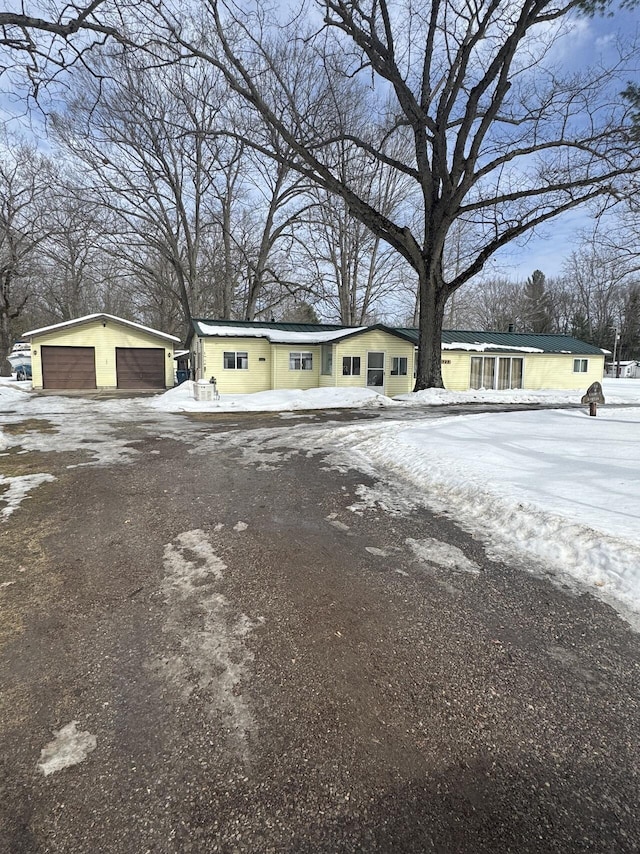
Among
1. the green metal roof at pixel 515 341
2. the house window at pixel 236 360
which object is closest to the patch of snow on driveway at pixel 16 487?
the house window at pixel 236 360

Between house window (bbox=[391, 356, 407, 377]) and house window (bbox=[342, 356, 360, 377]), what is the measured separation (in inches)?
74.0

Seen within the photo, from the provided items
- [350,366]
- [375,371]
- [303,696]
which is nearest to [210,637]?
[303,696]

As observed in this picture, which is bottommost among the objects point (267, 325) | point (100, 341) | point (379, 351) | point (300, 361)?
point (300, 361)

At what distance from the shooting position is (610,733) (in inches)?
70.1

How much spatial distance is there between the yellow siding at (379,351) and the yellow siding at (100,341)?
10.2 metres

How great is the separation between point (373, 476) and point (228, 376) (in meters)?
15.0

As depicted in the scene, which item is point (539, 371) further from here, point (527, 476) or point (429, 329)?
point (527, 476)

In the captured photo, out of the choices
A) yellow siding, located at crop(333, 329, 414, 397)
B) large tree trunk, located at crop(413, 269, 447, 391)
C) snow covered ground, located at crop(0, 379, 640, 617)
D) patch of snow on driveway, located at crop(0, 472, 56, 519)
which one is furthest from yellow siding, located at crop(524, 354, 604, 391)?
patch of snow on driveway, located at crop(0, 472, 56, 519)

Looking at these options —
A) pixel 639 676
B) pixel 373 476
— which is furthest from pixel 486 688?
pixel 373 476

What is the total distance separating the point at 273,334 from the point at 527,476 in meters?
16.6

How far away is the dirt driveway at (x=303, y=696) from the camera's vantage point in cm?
143

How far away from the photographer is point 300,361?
20.5 meters

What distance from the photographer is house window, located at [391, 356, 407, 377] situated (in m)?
20.7

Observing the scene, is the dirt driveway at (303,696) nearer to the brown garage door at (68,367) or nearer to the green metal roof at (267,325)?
the green metal roof at (267,325)
